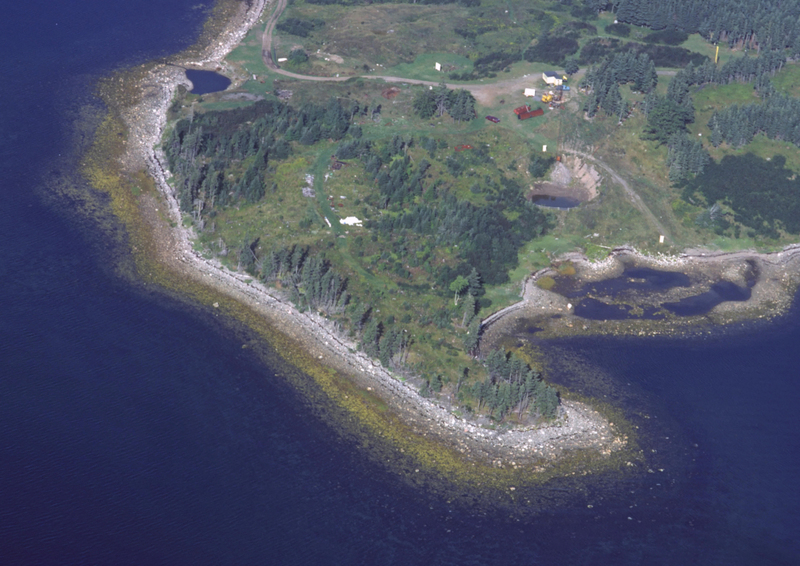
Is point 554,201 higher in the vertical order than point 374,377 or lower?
higher

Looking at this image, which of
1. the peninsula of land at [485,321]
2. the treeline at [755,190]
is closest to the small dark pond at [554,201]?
the peninsula of land at [485,321]

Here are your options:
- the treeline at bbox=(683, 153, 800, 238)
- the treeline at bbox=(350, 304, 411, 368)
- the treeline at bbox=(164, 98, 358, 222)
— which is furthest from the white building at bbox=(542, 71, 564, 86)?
the treeline at bbox=(350, 304, 411, 368)

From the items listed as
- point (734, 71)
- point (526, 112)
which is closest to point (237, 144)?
point (526, 112)

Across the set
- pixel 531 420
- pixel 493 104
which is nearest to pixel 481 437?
pixel 531 420

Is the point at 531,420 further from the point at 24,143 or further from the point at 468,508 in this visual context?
the point at 24,143

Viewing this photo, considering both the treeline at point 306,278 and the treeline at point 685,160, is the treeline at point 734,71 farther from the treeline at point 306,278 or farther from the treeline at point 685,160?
the treeline at point 306,278

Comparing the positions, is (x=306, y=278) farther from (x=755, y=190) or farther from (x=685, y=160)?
(x=755, y=190)

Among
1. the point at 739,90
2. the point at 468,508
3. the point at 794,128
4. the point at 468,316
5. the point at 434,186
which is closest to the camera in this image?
the point at 468,508
